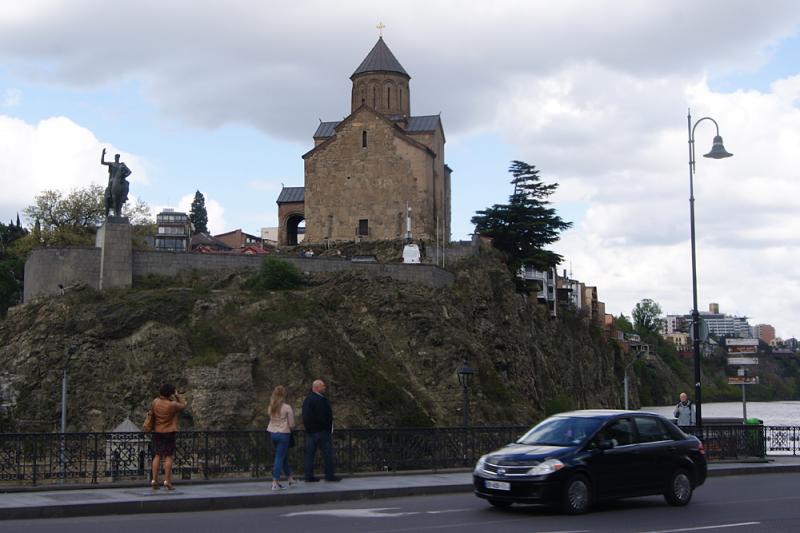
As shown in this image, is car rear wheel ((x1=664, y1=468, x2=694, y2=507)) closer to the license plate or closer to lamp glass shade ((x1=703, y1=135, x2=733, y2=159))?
the license plate

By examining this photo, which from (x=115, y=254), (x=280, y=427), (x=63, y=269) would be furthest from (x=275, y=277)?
(x=280, y=427)

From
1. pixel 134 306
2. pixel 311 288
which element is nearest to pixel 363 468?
pixel 134 306

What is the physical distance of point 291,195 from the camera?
72562mm

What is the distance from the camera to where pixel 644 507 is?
53.7 ft

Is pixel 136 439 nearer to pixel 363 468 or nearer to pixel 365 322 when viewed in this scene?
pixel 363 468

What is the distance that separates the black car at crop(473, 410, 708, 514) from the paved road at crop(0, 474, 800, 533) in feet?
1.05

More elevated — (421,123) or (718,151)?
(421,123)

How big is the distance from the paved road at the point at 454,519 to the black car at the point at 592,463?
32 centimetres

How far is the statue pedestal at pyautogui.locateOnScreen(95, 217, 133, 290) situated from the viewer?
46.1 metres

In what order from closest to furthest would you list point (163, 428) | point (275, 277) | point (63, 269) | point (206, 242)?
1. point (163, 428)
2. point (63, 269)
3. point (275, 277)
4. point (206, 242)

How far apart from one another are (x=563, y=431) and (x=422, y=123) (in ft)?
168

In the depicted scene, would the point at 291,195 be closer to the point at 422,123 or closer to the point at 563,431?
the point at 422,123

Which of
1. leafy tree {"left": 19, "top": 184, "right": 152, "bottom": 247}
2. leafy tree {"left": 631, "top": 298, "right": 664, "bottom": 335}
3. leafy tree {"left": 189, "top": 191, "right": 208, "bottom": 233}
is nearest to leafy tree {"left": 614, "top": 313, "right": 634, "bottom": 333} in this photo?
leafy tree {"left": 631, "top": 298, "right": 664, "bottom": 335}

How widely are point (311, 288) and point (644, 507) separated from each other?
3460 cm
